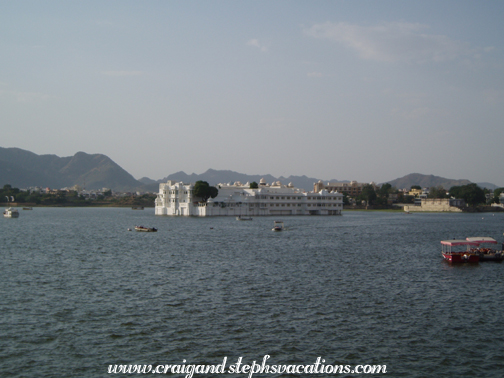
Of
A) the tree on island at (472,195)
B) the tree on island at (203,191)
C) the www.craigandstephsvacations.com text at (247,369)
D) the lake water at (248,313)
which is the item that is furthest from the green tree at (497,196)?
the www.craigandstephsvacations.com text at (247,369)

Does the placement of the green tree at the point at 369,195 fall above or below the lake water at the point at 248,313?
above

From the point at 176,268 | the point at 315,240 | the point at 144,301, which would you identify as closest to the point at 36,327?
the point at 144,301

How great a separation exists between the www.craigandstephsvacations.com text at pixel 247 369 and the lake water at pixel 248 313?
0.32 metres

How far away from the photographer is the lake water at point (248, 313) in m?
16.3

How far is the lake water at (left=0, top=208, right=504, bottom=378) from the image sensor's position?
1633cm

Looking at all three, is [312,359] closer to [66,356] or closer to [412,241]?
[66,356]

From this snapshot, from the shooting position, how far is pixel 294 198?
447 ft

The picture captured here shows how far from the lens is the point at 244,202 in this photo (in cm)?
12469

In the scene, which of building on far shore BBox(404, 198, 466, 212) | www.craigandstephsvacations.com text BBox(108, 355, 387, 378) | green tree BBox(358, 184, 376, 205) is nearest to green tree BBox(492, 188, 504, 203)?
building on far shore BBox(404, 198, 466, 212)

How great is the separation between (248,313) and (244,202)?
10303 centimetres

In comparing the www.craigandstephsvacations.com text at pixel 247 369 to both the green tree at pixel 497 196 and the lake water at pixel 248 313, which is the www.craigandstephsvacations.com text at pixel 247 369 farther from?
the green tree at pixel 497 196

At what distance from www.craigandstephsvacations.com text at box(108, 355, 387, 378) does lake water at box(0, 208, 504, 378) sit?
0.32 metres

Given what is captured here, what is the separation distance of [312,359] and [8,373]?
10.2 meters

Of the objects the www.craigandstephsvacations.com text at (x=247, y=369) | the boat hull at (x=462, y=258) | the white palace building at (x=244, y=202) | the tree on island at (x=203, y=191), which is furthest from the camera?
the white palace building at (x=244, y=202)
